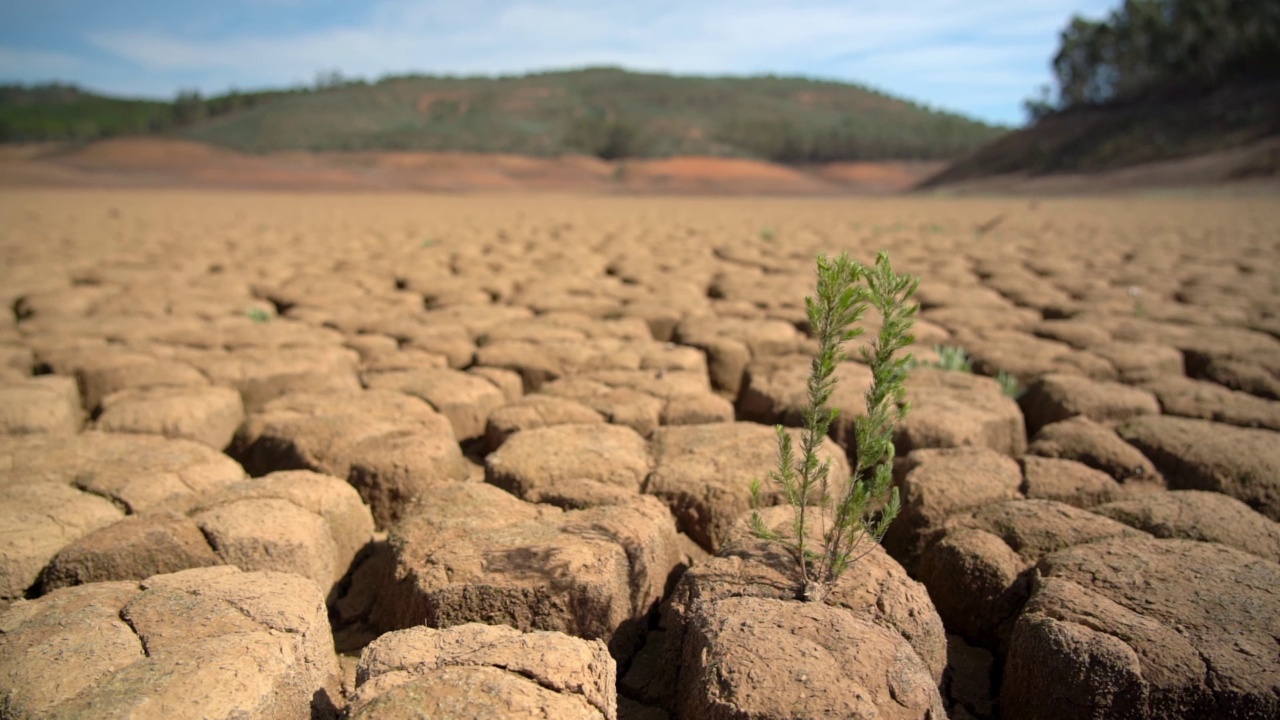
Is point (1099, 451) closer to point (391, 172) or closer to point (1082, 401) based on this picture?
point (1082, 401)

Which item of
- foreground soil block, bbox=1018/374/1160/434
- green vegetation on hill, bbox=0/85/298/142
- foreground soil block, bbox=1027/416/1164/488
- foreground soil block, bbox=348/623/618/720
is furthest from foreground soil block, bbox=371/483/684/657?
green vegetation on hill, bbox=0/85/298/142

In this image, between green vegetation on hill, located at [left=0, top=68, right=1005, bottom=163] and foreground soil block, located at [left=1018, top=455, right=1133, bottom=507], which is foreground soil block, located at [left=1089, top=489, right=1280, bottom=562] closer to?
foreground soil block, located at [left=1018, top=455, right=1133, bottom=507]

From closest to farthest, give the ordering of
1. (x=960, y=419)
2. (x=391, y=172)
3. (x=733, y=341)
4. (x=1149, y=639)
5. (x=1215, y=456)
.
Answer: (x=1149, y=639) → (x=1215, y=456) → (x=960, y=419) → (x=733, y=341) → (x=391, y=172)

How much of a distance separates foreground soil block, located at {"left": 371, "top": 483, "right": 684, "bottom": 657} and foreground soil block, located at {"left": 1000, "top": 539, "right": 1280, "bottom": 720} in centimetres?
60

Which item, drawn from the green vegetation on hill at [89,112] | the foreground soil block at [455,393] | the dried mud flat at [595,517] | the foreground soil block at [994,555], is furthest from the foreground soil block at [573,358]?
the green vegetation on hill at [89,112]

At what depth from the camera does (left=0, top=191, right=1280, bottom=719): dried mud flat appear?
112cm

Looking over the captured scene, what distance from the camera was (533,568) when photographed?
1358 millimetres

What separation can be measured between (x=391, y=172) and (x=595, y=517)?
26.4m

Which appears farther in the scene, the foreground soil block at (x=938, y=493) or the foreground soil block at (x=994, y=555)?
the foreground soil block at (x=938, y=493)

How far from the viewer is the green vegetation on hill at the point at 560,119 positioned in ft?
109

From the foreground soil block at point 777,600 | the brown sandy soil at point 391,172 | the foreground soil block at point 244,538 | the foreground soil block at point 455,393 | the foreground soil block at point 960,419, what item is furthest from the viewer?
the brown sandy soil at point 391,172

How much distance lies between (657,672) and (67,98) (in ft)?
257

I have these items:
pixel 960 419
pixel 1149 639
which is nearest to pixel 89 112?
pixel 960 419

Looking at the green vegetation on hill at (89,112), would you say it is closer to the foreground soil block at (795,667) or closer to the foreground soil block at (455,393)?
the foreground soil block at (455,393)
